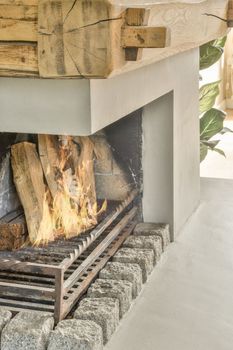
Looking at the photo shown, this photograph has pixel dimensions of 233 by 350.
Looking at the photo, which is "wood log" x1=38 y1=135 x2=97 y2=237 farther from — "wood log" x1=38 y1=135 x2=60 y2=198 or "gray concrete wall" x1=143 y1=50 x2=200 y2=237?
"gray concrete wall" x1=143 y1=50 x2=200 y2=237

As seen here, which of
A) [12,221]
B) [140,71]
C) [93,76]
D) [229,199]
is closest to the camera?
[93,76]

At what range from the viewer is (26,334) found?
1785 mm

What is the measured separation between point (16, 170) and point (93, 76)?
845 millimetres

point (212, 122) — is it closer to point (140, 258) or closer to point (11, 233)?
point (140, 258)

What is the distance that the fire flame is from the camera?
2334mm

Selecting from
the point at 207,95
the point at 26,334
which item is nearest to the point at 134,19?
the point at 26,334

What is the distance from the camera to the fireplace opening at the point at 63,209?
2.02 m

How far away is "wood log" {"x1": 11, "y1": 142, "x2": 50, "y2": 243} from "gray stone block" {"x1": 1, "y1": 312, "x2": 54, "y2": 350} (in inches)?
18.7

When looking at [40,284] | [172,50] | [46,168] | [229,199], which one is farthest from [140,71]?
[229,199]

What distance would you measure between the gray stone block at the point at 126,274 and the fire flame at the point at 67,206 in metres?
0.20

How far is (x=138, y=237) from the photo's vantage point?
257 cm

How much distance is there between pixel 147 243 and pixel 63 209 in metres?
0.34

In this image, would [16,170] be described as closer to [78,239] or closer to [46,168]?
[46,168]

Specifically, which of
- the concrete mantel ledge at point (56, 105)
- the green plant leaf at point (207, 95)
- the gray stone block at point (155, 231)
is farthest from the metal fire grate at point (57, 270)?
the green plant leaf at point (207, 95)
